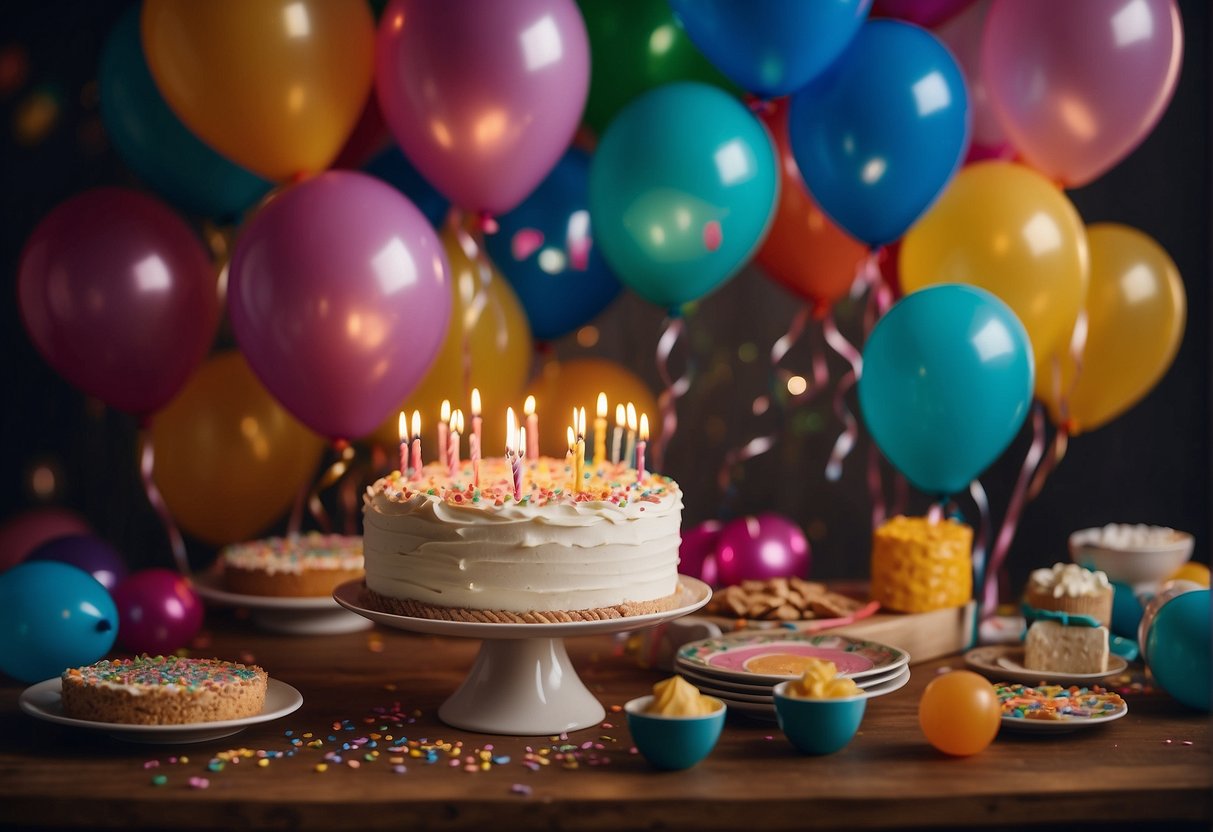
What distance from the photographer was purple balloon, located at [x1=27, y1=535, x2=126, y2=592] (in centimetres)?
255

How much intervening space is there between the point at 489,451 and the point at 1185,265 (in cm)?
185

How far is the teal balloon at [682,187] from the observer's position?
237 centimetres

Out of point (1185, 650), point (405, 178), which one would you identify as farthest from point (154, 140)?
point (1185, 650)

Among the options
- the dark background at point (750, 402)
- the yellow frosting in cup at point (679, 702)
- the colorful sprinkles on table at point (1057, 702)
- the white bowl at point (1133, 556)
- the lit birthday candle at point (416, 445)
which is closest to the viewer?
the yellow frosting in cup at point (679, 702)

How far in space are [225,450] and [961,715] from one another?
5.11 ft

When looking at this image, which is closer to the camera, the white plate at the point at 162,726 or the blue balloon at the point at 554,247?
the white plate at the point at 162,726

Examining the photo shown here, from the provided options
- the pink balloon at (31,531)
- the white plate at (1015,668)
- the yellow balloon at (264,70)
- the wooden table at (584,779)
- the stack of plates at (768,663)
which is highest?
the yellow balloon at (264,70)

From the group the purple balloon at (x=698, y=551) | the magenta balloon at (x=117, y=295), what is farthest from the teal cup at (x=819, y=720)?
the magenta balloon at (x=117, y=295)

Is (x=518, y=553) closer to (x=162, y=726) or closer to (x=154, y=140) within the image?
(x=162, y=726)

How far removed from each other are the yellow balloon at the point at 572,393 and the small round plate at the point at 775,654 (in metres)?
0.74

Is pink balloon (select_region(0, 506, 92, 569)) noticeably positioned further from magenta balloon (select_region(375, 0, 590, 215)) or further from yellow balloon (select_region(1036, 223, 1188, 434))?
yellow balloon (select_region(1036, 223, 1188, 434))

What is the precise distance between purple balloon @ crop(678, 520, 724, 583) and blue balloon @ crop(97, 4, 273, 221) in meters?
1.07

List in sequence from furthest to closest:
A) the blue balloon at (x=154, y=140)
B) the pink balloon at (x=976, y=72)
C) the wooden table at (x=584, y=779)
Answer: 1. the pink balloon at (x=976, y=72)
2. the blue balloon at (x=154, y=140)
3. the wooden table at (x=584, y=779)

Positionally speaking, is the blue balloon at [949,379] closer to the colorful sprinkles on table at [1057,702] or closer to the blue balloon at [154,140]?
the colorful sprinkles on table at [1057,702]
